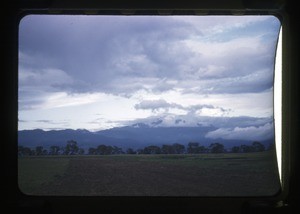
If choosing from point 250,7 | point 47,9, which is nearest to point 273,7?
point 250,7

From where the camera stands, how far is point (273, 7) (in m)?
3.28

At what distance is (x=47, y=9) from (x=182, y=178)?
1712mm

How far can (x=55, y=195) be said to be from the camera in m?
3.33
